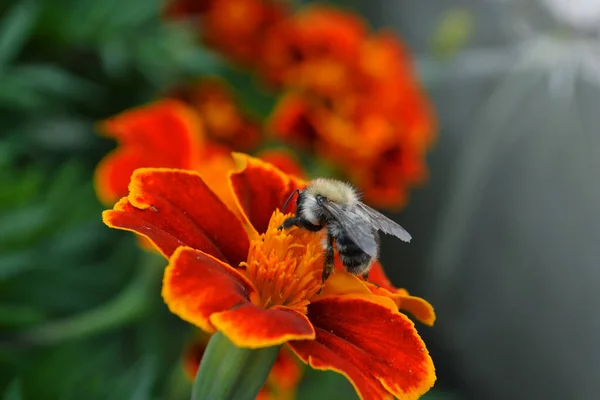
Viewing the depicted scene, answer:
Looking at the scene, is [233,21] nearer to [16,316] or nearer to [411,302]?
[16,316]

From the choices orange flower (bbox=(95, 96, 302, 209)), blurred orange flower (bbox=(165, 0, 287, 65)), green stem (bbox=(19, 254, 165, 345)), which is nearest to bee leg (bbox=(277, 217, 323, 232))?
orange flower (bbox=(95, 96, 302, 209))

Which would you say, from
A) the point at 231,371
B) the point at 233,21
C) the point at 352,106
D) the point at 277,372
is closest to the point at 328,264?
the point at 231,371

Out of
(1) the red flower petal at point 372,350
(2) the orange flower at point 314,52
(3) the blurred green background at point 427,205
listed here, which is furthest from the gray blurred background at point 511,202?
(1) the red flower petal at point 372,350

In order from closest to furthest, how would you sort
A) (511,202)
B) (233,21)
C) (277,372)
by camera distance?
(277,372)
(233,21)
(511,202)

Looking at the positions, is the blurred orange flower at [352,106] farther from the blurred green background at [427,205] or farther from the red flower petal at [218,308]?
the red flower petal at [218,308]

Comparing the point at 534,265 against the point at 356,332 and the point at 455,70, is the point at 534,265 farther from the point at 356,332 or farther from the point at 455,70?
the point at 356,332

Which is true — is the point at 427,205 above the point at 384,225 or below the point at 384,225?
below
